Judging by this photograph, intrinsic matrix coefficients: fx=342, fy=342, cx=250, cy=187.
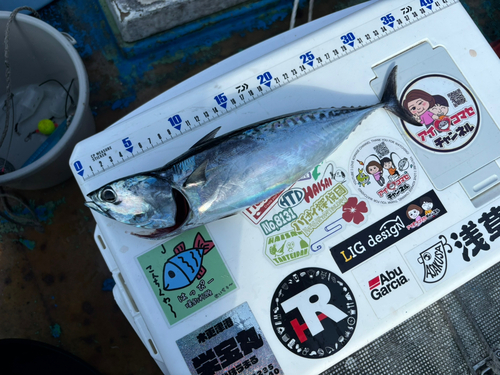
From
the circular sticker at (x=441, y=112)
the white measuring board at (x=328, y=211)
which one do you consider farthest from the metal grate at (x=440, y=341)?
the circular sticker at (x=441, y=112)

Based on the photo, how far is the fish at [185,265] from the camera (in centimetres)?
132

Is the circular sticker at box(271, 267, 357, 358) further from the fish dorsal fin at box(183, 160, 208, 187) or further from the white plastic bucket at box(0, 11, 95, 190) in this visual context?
the white plastic bucket at box(0, 11, 95, 190)

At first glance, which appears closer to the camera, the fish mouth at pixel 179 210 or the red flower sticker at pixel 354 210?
the fish mouth at pixel 179 210

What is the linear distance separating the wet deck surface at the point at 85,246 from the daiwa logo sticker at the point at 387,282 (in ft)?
4.39

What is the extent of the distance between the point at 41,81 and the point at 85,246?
3.42ft

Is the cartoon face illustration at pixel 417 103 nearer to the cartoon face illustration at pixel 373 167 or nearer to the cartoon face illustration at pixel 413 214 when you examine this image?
the cartoon face illustration at pixel 373 167

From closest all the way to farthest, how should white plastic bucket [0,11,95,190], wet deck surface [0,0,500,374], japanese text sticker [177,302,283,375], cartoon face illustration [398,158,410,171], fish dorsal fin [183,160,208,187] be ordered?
fish dorsal fin [183,160,208,187], japanese text sticker [177,302,283,375], cartoon face illustration [398,158,410,171], white plastic bucket [0,11,95,190], wet deck surface [0,0,500,374]

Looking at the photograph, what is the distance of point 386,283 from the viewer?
1349mm

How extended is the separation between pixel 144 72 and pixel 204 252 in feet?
4.44

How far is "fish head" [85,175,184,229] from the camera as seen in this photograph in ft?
3.84

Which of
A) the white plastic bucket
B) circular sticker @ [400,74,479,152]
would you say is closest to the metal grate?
circular sticker @ [400,74,479,152]

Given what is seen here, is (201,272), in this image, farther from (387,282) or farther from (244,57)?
(244,57)

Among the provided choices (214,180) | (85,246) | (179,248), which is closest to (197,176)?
(214,180)

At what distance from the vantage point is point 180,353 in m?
1.30
